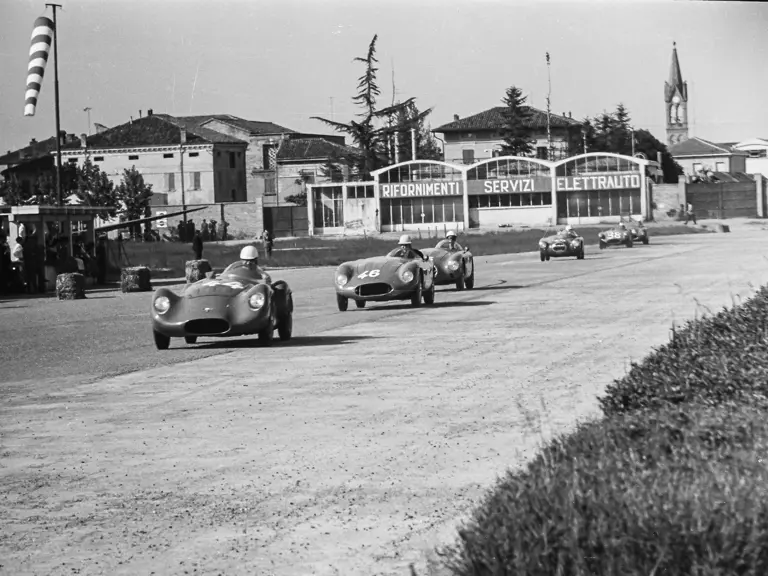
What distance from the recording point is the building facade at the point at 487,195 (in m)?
108

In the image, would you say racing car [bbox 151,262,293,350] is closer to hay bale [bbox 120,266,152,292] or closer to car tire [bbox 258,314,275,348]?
car tire [bbox 258,314,275,348]

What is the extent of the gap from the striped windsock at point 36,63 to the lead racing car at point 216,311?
65.8ft

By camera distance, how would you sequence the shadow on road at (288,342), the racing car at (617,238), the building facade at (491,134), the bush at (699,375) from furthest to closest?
the building facade at (491,134) < the racing car at (617,238) < the shadow on road at (288,342) < the bush at (699,375)

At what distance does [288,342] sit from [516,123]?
11694cm

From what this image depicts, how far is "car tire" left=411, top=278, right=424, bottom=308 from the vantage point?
2605 cm

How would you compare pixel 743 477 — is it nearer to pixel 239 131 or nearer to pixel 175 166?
pixel 175 166

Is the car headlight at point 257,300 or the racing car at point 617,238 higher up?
the racing car at point 617,238

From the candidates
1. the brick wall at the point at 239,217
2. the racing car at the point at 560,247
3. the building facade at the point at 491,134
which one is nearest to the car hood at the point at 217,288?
the racing car at the point at 560,247

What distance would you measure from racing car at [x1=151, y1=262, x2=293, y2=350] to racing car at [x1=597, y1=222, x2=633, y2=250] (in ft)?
151

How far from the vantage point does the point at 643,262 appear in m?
43.0

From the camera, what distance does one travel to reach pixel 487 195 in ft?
364

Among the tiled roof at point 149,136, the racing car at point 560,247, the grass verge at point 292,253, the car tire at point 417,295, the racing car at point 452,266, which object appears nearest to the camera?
the car tire at point 417,295

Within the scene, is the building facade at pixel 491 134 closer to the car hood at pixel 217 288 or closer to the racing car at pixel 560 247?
the racing car at pixel 560 247

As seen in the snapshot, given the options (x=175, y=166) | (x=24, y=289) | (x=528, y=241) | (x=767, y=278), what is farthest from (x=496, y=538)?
(x=175, y=166)
